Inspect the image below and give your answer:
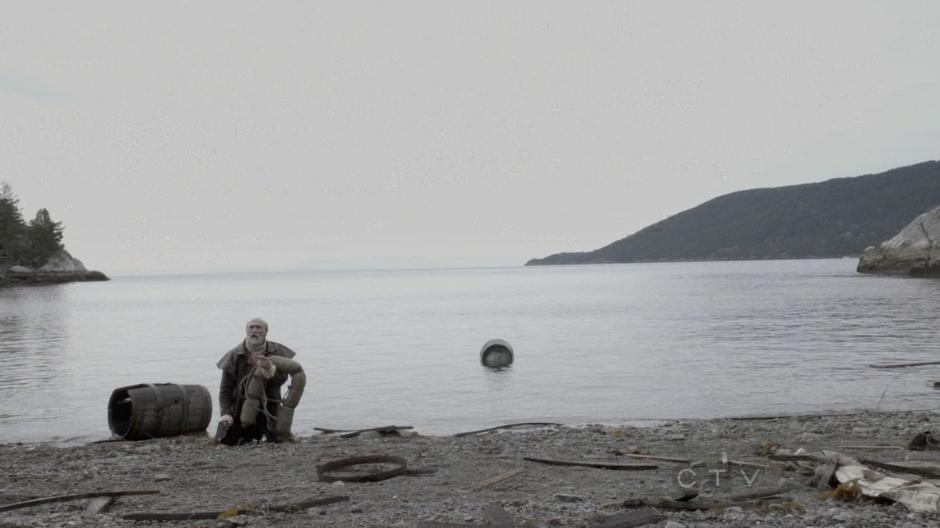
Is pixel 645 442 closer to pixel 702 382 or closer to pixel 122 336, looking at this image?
pixel 702 382

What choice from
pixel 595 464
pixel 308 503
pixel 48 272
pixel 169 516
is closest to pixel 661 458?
pixel 595 464

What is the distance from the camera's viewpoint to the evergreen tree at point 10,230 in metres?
127

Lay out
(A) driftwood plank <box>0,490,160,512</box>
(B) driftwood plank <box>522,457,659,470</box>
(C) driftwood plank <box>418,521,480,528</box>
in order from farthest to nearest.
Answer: (B) driftwood plank <box>522,457,659,470</box>
(A) driftwood plank <box>0,490,160,512</box>
(C) driftwood plank <box>418,521,480,528</box>

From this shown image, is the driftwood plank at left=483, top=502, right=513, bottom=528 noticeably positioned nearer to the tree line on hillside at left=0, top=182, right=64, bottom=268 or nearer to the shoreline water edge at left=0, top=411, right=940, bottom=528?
the shoreline water edge at left=0, top=411, right=940, bottom=528

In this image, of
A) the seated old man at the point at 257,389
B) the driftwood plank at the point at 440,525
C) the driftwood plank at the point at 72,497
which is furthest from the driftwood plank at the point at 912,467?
the driftwood plank at the point at 72,497

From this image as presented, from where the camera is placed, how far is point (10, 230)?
420ft

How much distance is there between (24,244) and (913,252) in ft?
451

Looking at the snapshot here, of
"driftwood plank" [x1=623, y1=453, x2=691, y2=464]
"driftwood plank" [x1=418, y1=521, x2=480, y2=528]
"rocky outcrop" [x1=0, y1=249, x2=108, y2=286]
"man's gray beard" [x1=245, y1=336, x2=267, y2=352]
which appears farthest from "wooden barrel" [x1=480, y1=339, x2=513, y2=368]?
"rocky outcrop" [x1=0, y1=249, x2=108, y2=286]

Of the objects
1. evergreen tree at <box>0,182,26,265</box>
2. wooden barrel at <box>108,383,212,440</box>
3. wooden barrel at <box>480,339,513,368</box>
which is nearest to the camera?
wooden barrel at <box>108,383,212,440</box>

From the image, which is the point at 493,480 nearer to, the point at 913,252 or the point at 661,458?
the point at 661,458

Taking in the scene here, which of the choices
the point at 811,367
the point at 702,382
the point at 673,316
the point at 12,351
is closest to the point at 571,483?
the point at 702,382

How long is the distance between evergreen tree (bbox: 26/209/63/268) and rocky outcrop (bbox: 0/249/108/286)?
2564mm

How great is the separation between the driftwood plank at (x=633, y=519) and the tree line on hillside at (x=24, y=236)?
456 feet

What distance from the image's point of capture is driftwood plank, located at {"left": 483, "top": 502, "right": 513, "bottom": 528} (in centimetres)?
716
